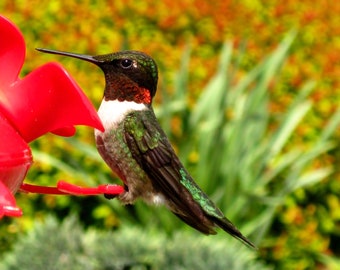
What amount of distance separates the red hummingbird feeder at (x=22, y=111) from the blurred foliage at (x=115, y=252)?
240cm

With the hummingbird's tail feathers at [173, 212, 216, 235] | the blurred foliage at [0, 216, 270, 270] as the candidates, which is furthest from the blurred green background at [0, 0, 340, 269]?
the hummingbird's tail feathers at [173, 212, 216, 235]

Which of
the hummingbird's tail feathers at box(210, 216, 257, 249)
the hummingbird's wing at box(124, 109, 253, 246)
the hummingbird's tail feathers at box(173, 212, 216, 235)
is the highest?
the hummingbird's wing at box(124, 109, 253, 246)

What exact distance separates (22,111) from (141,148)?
0.76 feet

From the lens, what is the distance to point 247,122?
15.9 feet

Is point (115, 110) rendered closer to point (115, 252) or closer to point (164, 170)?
point (164, 170)

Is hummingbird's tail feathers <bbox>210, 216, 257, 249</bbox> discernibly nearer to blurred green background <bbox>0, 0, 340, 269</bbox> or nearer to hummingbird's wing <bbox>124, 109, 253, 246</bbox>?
hummingbird's wing <bbox>124, 109, 253, 246</bbox>

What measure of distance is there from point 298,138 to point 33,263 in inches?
84.8

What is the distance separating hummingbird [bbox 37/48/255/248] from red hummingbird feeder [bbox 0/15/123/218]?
6cm

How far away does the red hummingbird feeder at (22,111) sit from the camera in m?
1.52

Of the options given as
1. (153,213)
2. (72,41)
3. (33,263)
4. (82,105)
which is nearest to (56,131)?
(82,105)

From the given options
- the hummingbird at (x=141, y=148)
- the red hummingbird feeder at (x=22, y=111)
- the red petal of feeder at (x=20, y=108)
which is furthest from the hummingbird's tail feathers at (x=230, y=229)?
the red petal of feeder at (x=20, y=108)

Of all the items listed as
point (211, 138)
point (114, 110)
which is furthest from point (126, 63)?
point (211, 138)

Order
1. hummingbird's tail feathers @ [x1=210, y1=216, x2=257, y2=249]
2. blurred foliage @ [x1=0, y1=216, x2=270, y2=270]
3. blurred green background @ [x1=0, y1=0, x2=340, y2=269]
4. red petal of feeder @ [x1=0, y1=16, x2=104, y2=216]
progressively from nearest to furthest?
red petal of feeder @ [x1=0, y1=16, x2=104, y2=216]
hummingbird's tail feathers @ [x1=210, y1=216, x2=257, y2=249]
blurred foliage @ [x1=0, y1=216, x2=270, y2=270]
blurred green background @ [x1=0, y1=0, x2=340, y2=269]

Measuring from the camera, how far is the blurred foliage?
13.3 ft
